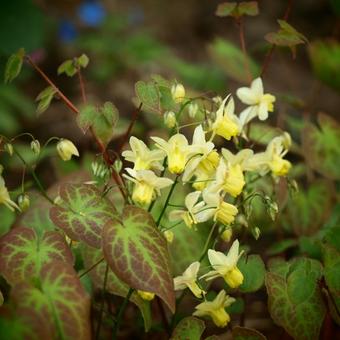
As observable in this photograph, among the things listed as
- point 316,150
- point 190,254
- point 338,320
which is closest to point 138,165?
point 190,254

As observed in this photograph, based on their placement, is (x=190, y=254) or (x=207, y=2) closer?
(x=190, y=254)

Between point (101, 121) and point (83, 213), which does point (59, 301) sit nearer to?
point (83, 213)

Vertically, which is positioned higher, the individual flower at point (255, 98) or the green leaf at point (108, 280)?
the individual flower at point (255, 98)

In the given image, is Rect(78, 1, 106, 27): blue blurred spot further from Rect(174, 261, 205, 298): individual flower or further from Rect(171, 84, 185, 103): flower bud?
Rect(174, 261, 205, 298): individual flower

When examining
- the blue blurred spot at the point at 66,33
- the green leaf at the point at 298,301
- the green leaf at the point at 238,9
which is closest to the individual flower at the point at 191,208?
the green leaf at the point at 298,301

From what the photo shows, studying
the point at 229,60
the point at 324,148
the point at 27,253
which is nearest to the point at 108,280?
the point at 27,253

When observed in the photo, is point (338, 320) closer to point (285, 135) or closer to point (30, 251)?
point (285, 135)

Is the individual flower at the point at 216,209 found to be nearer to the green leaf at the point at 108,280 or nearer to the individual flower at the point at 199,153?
the individual flower at the point at 199,153
